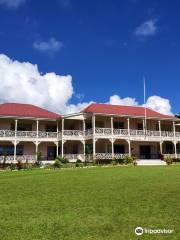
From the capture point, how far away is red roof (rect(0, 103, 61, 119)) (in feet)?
138

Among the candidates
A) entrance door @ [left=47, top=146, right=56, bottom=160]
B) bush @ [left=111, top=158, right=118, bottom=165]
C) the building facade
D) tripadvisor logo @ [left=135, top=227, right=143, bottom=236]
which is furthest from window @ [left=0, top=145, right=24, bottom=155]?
tripadvisor logo @ [left=135, top=227, right=143, bottom=236]

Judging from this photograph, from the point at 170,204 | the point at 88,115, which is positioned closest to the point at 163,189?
the point at 170,204

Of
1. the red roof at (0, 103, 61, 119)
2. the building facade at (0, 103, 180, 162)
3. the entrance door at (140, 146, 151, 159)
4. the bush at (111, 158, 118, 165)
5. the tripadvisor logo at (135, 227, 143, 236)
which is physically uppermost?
the red roof at (0, 103, 61, 119)

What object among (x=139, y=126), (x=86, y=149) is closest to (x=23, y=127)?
(x=86, y=149)

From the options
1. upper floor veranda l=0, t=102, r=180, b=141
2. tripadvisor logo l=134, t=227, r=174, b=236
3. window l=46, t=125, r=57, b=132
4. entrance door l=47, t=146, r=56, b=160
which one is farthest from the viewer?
window l=46, t=125, r=57, b=132

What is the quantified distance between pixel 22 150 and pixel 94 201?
112ft

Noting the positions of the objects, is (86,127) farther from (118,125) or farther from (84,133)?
(118,125)

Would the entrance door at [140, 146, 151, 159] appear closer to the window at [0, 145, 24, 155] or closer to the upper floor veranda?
the upper floor veranda

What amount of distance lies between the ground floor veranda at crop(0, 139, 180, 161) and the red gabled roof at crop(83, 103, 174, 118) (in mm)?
3744

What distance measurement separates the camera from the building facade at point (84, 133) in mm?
42250

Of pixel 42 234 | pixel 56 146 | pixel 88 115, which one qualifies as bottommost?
pixel 42 234

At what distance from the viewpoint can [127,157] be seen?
1574 inches

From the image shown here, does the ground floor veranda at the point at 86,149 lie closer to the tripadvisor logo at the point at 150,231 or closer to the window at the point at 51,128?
the window at the point at 51,128

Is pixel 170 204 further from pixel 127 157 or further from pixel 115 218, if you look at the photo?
pixel 127 157
